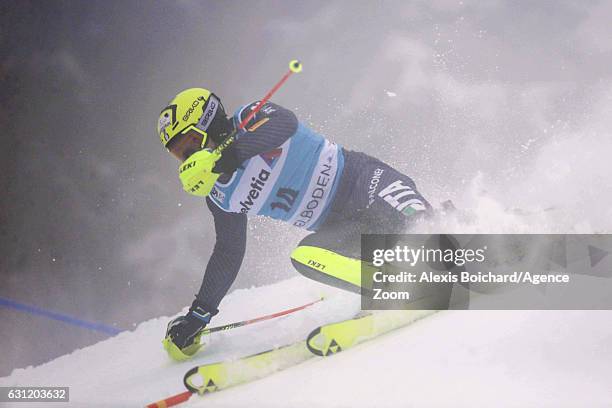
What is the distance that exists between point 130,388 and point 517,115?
1.88 metres

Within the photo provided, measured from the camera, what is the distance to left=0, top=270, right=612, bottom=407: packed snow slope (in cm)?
111

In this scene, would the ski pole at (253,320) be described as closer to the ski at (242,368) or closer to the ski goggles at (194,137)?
the ski at (242,368)

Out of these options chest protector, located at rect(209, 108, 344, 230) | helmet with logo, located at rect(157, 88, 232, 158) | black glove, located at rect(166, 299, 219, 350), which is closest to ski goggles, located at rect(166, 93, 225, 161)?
helmet with logo, located at rect(157, 88, 232, 158)

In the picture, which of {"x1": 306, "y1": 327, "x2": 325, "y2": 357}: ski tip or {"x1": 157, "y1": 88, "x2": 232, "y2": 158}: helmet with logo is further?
{"x1": 157, "y1": 88, "x2": 232, "y2": 158}: helmet with logo

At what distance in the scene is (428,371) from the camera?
3.98ft

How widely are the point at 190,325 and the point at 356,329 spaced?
63cm

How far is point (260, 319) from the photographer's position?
2031 mm

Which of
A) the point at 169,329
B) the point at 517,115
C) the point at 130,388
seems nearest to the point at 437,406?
the point at 130,388

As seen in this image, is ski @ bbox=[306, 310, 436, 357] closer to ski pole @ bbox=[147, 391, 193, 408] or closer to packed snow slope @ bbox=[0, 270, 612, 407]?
packed snow slope @ bbox=[0, 270, 612, 407]

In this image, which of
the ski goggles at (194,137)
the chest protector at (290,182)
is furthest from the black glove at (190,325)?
the ski goggles at (194,137)

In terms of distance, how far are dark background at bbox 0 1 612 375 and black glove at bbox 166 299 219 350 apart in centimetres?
53

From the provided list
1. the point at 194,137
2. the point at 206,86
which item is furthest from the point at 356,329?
the point at 206,86

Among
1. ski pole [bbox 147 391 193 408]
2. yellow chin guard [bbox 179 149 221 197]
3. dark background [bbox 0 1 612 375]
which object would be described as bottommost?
ski pole [bbox 147 391 193 408]

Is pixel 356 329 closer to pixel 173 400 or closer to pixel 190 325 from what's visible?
pixel 173 400
